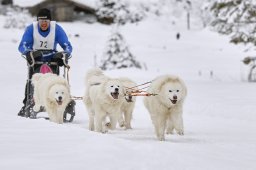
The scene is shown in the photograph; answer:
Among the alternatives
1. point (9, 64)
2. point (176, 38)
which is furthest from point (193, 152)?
point (176, 38)

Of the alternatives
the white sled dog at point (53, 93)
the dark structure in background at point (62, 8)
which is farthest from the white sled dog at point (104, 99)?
the dark structure in background at point (62, 8)

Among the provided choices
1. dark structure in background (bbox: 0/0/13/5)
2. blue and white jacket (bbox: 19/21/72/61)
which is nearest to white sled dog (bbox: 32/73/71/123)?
blue and white jacket (bbox: 19/21/72/61)

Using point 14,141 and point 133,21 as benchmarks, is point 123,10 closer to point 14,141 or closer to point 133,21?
point 133,21

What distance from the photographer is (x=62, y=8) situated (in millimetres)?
55219

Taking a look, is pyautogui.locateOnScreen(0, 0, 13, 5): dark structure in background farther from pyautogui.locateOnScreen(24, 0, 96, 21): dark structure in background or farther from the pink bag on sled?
the pink bag on sled

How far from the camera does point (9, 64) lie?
30.5 meters

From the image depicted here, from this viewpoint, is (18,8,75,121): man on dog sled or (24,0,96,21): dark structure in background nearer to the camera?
(18,8,75,121): man on dog sled

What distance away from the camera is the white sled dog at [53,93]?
8820 millimetres

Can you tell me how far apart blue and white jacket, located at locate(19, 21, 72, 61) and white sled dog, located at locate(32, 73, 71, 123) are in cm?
70

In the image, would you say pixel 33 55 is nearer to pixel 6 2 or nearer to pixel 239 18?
pixel 239 18

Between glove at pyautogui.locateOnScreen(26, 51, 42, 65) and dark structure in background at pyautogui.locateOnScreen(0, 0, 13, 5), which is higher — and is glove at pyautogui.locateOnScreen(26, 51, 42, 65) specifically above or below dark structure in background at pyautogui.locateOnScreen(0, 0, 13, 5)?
below

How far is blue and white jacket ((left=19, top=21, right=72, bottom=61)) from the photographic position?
9812 mm

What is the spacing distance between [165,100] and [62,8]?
48.7 meters

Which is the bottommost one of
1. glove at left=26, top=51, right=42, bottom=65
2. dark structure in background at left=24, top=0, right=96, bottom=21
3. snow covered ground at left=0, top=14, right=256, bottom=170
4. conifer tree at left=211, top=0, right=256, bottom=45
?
snow covered ground at left=0, top=14, right=256, bottom=170
